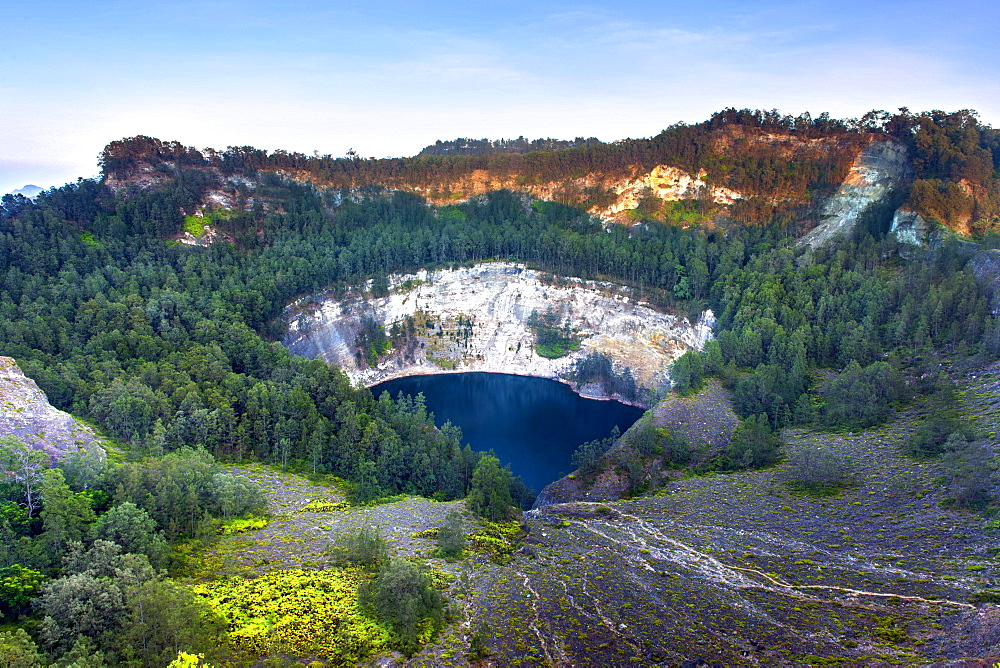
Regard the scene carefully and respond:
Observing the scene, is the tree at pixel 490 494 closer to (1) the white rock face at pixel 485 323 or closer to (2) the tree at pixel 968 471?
(2) the tree at pixel 968 471

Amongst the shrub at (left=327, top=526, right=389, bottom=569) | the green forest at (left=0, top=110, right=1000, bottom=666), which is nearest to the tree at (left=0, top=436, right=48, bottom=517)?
the green forest at (left=0, top=110, right=1000, bottom=666)

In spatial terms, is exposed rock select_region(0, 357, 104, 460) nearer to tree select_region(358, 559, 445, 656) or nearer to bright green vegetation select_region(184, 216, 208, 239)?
tree select_region(358, 559, 445, 656)

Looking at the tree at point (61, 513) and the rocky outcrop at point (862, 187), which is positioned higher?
the rocky outcrop at point (862, 187)

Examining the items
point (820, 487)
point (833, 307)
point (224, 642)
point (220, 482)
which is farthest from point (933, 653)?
point (833, 307)

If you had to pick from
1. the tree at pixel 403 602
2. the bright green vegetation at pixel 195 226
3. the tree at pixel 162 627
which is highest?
the bright green vegetation at pixel 195 226

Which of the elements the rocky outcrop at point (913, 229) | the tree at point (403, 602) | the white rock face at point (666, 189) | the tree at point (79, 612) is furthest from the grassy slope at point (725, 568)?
the white rock face at point (666, 189)

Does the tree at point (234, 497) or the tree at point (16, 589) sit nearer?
the tree at point (16, 589)
